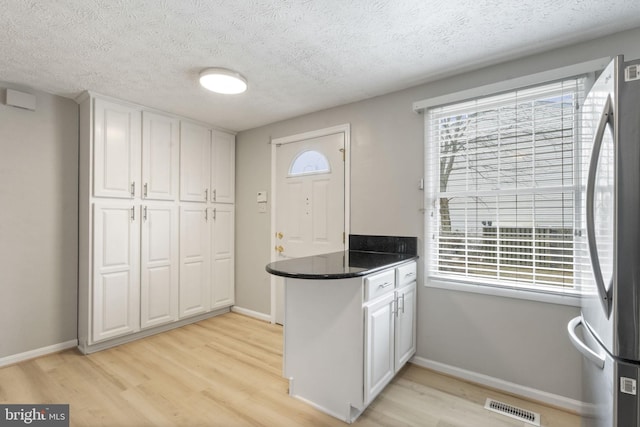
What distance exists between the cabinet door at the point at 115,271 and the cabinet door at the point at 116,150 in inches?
6.6

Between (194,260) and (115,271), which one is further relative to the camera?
(194,260)

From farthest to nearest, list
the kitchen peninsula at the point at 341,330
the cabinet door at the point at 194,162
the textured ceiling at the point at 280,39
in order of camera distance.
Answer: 1. the cabinet door at the point at 194,162
2. the kitchen peninsula at the point at 341,330
3. the textured ceiling at the point at 280,39

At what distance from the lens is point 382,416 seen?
1940 millimetres

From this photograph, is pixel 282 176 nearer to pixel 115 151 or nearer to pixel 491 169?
pixel 115 151

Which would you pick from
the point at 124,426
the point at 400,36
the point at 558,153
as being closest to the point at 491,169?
the point at 558,153

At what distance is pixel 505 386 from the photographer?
222cm

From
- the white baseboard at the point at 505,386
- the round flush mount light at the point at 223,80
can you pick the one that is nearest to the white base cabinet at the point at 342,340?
the white baseboard at the point at 505,386

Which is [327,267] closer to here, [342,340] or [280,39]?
[342,340]

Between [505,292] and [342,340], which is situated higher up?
[505,292]

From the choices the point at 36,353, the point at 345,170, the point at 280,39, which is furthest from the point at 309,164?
the point at 36,353

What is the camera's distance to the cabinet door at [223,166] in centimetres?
389

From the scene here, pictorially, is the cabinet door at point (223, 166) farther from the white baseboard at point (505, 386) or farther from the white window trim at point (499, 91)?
the white baseboard at point (505, 386)

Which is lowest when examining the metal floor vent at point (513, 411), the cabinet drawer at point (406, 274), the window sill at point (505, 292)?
the metal floor vent at point (513, 411)

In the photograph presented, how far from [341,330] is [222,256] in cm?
250
